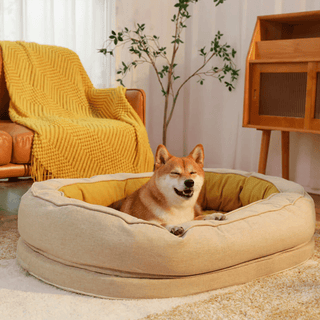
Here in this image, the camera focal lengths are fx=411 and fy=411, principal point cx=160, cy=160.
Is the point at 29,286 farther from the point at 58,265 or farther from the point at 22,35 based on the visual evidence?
the point at 22,35

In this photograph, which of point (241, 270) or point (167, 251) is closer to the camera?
point (167, 251)

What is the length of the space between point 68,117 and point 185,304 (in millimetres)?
1788

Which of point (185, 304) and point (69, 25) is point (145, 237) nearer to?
point (185, 304)

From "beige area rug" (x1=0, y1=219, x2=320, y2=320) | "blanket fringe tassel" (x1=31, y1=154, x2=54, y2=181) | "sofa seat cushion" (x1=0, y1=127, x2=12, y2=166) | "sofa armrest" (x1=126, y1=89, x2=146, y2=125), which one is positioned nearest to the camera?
"beige area rug" (x1=0, y1=219, x2=320, y2=320)

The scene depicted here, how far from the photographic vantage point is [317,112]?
250 centimetres

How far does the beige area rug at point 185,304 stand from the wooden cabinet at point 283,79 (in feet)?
4.58

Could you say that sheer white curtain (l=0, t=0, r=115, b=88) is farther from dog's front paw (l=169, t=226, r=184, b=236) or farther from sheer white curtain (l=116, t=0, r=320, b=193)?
dog's front paw (l=169, t=226, r=184, b=236)

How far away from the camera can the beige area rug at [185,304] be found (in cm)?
119

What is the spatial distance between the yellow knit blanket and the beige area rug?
0.95 m

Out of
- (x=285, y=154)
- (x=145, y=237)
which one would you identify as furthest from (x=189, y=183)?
(x=285, y=154)

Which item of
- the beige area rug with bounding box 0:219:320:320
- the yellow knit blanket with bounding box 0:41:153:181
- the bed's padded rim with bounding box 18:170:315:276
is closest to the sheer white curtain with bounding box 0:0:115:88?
the yellow knit blanket with bounding box 0:41:153:181

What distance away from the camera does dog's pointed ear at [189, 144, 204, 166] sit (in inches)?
73.3

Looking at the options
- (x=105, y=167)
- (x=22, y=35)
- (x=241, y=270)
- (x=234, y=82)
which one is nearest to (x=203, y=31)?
(x=234, y=82)

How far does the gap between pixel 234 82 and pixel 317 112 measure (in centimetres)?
122
